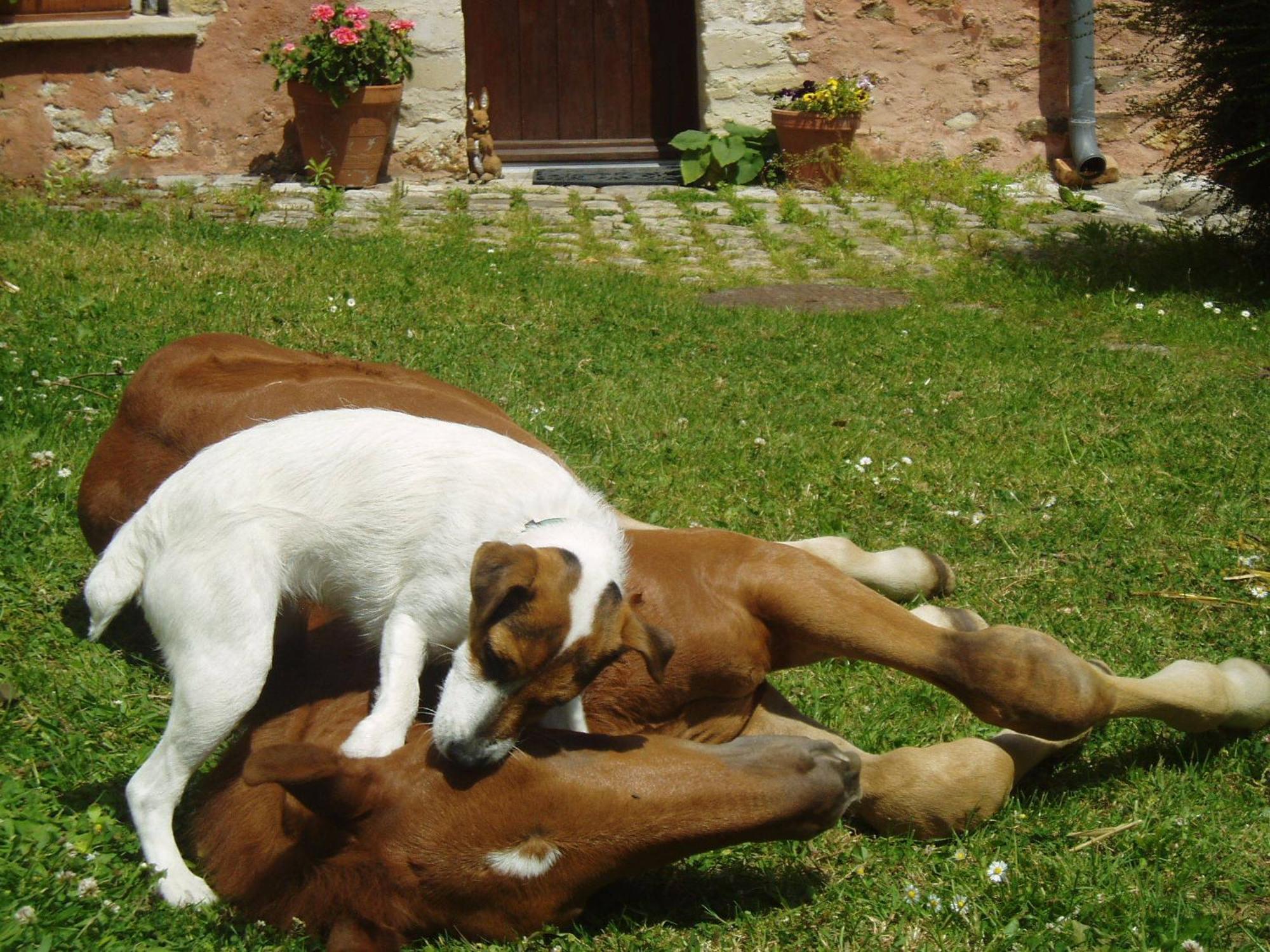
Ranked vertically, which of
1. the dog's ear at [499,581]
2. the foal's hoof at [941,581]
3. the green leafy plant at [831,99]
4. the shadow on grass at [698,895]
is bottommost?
the shadow on grass at [698,895]

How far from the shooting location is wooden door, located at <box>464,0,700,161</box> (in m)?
13.2

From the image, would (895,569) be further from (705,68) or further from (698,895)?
(705,68)

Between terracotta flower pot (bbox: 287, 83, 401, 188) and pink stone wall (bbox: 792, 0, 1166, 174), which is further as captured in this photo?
pink stone wall (bbox: 792, 0, 1166, 174)

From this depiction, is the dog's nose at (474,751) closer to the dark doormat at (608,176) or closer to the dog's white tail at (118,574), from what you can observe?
the dog's white tail at (118,574)

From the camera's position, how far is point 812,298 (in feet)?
29.0

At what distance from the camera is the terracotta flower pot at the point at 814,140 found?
40.5ft

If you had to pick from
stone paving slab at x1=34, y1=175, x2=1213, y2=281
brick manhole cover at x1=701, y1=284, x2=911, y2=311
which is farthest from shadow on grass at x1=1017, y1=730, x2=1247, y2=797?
stone paving slab at x1=34, y1=175, x2=1213, y2=281

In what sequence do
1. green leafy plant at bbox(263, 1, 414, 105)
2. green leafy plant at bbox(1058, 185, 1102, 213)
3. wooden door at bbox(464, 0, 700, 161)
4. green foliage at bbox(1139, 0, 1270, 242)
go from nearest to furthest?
Result: green foliage at bbox(1139, 0, 1270, 242), green leafy plant at bbox(263, 1, 414, 105), green leafy plant at bbox(1058, 185, 1102, 213), wooden door at bbox(464, 0, 700, 161)

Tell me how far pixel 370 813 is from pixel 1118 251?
325 inches

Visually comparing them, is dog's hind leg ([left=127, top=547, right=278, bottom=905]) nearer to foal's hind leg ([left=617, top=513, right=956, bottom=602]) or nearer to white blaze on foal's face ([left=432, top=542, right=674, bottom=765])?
white blaze on foal's face ([left=432, top=542, right=674, bottom=765])

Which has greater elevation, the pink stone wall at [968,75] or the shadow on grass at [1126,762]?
the pink stone wall at [968,75]

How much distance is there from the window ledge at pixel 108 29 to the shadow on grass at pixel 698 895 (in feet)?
34.9

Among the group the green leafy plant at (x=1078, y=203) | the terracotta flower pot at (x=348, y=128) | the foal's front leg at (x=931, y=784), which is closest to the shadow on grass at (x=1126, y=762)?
the foal's front leg at (x=931, y=784)

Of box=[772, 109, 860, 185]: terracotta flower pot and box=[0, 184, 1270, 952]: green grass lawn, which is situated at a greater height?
box=[772, 109, 860, 185]: terracotta flower pot
